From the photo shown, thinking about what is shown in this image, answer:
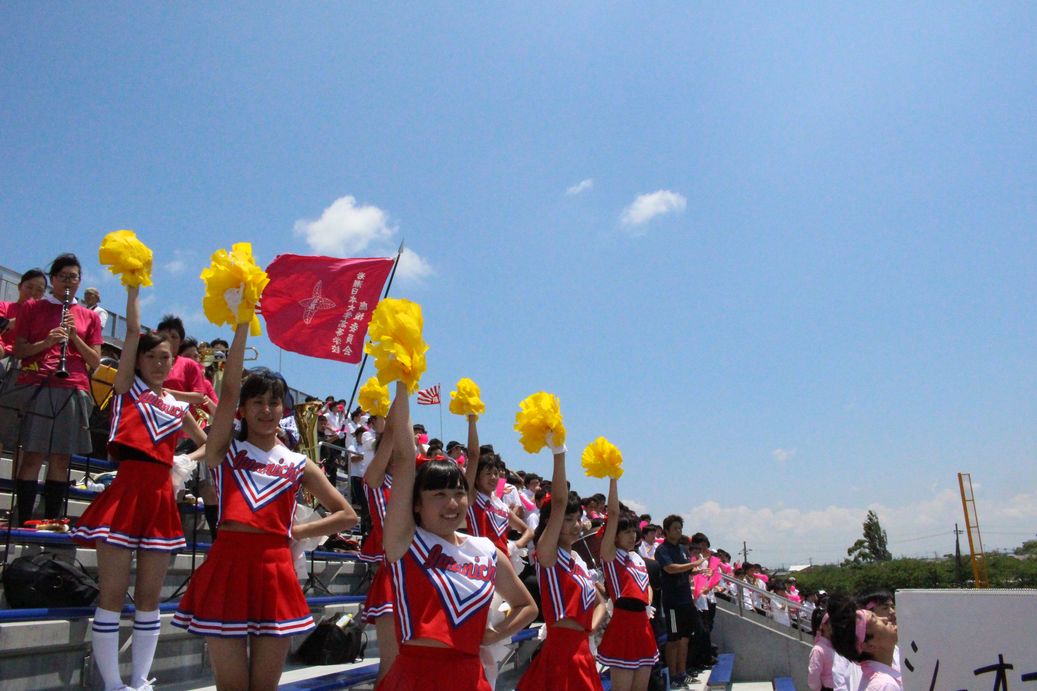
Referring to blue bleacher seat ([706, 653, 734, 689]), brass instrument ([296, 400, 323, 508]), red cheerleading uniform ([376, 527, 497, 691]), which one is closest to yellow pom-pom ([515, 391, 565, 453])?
red cheerleading uniform ([376, 527, 497, 691])

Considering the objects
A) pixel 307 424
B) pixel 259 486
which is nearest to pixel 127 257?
pixel 259 486

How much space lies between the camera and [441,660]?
2744 mm

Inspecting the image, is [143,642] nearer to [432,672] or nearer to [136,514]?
[136,514]

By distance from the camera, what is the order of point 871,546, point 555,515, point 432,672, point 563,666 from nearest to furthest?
point 432,672 → point 563,666 → point 555,515 → point 871,546

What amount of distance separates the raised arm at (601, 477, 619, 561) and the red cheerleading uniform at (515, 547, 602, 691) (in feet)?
2.29

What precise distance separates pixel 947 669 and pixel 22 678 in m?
4.18

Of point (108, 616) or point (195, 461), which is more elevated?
point (195, 461)

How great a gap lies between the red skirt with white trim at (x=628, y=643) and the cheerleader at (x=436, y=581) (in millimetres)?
3104

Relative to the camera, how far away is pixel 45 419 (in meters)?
5.17

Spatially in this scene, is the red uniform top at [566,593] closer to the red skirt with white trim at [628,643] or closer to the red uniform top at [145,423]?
the red skirt with white trim at [628,643]

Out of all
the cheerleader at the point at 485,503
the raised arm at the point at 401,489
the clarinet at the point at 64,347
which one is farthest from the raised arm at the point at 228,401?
the cheerleader at the point at 485,503

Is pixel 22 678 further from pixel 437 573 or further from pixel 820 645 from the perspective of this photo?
pixel 820 645

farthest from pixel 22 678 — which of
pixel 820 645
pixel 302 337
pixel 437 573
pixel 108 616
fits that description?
pixel 302 337

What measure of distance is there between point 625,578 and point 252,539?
356cm
